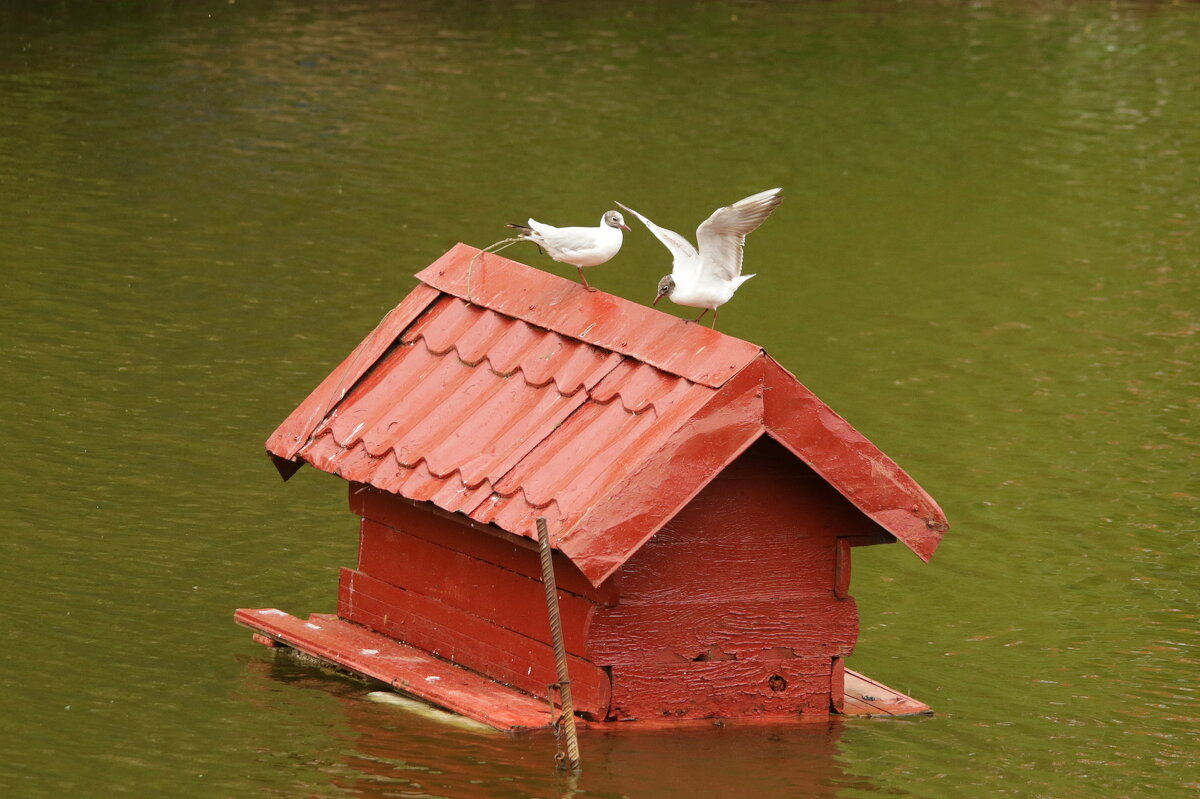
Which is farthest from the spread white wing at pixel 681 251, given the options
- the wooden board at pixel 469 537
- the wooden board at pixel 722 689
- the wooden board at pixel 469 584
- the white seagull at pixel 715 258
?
the wooden board at pixel 722 689

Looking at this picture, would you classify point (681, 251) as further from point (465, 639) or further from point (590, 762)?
point (590, 762)

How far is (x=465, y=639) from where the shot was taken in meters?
9.96

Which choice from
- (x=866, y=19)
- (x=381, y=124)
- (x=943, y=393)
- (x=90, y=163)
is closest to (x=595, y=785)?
(x=943, y=393)

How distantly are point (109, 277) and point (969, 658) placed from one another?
997 cm

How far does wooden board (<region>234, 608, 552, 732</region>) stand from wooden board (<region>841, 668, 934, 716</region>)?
1.63 m

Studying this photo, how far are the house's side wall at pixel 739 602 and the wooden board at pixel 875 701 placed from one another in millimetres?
414

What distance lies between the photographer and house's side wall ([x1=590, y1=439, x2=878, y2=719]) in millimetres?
9281

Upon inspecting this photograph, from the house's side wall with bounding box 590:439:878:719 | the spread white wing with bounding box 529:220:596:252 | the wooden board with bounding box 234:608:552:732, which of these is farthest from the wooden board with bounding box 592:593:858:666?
the spread white wing with bounding box 529:220:596:252

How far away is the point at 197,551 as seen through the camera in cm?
1245

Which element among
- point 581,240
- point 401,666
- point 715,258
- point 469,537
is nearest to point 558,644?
point 469,537

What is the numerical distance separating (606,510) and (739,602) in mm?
1064

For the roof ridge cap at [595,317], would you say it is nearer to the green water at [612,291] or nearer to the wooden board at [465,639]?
the wooden board at [465,639]

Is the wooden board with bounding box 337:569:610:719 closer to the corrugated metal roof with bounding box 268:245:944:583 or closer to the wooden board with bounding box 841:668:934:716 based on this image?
the corrugated metal roof with bounding box 268:245:944:583

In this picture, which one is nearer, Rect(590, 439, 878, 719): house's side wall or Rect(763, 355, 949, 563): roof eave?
Rect(763, 355, 949, 563): roof eave
